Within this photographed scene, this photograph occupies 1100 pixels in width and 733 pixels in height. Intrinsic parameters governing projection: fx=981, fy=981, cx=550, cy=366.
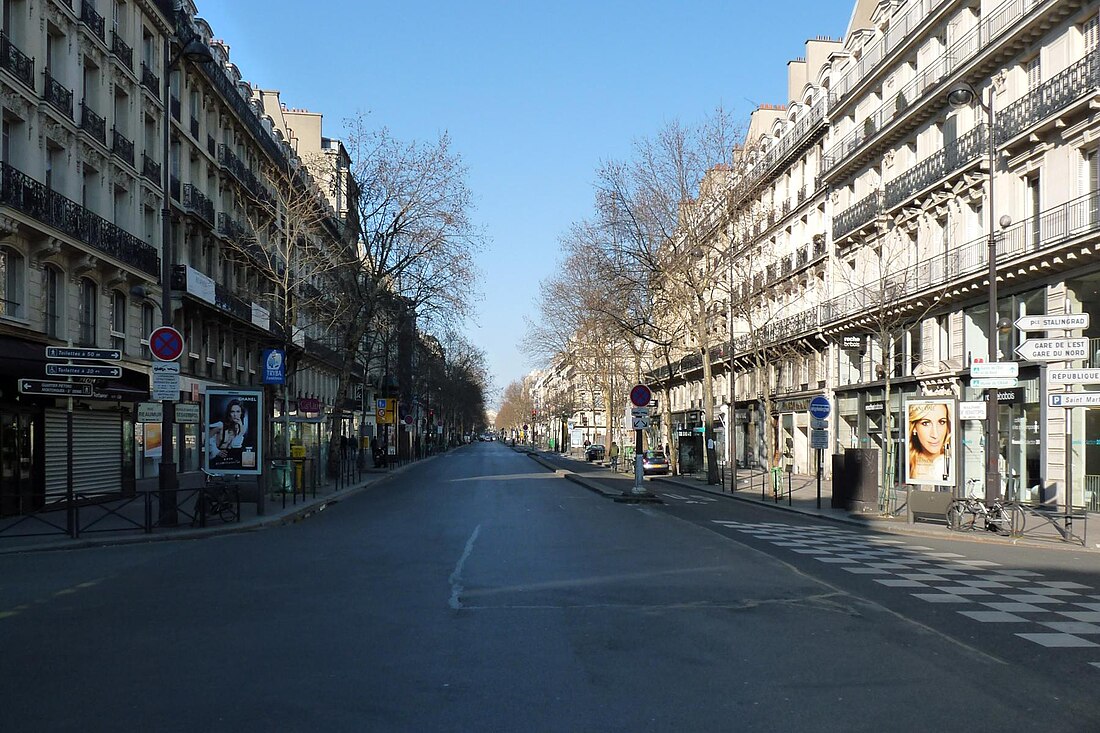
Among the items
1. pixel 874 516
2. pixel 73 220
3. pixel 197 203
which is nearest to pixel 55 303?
pixel 73 220

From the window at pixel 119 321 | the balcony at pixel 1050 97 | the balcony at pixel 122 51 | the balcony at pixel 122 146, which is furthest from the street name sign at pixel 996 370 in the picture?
the balcony at pixel 122 51

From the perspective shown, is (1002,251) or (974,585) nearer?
(974,585)

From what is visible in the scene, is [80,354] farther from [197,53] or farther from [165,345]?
[197,53]

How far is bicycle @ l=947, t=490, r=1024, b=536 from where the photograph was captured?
65.8 feet

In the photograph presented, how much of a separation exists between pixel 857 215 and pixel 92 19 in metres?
29.2

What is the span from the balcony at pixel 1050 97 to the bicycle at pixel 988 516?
11.4 m

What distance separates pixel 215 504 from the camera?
2011cm

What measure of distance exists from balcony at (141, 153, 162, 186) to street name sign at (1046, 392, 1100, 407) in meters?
28.1

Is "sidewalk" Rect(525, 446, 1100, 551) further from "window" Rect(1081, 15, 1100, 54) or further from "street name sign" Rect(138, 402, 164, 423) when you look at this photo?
"street name sign" Rect(138, 402, 164, 423)

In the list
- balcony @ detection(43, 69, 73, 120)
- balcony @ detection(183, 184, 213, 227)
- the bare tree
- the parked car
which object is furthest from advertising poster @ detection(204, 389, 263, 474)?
the parked car

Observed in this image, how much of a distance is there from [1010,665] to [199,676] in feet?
20.1

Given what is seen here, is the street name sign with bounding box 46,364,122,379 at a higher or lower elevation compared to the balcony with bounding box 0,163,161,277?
lower

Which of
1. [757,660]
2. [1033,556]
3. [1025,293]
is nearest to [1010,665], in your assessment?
[757,660]

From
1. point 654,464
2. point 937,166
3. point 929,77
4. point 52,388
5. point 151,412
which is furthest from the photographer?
point 654,464
